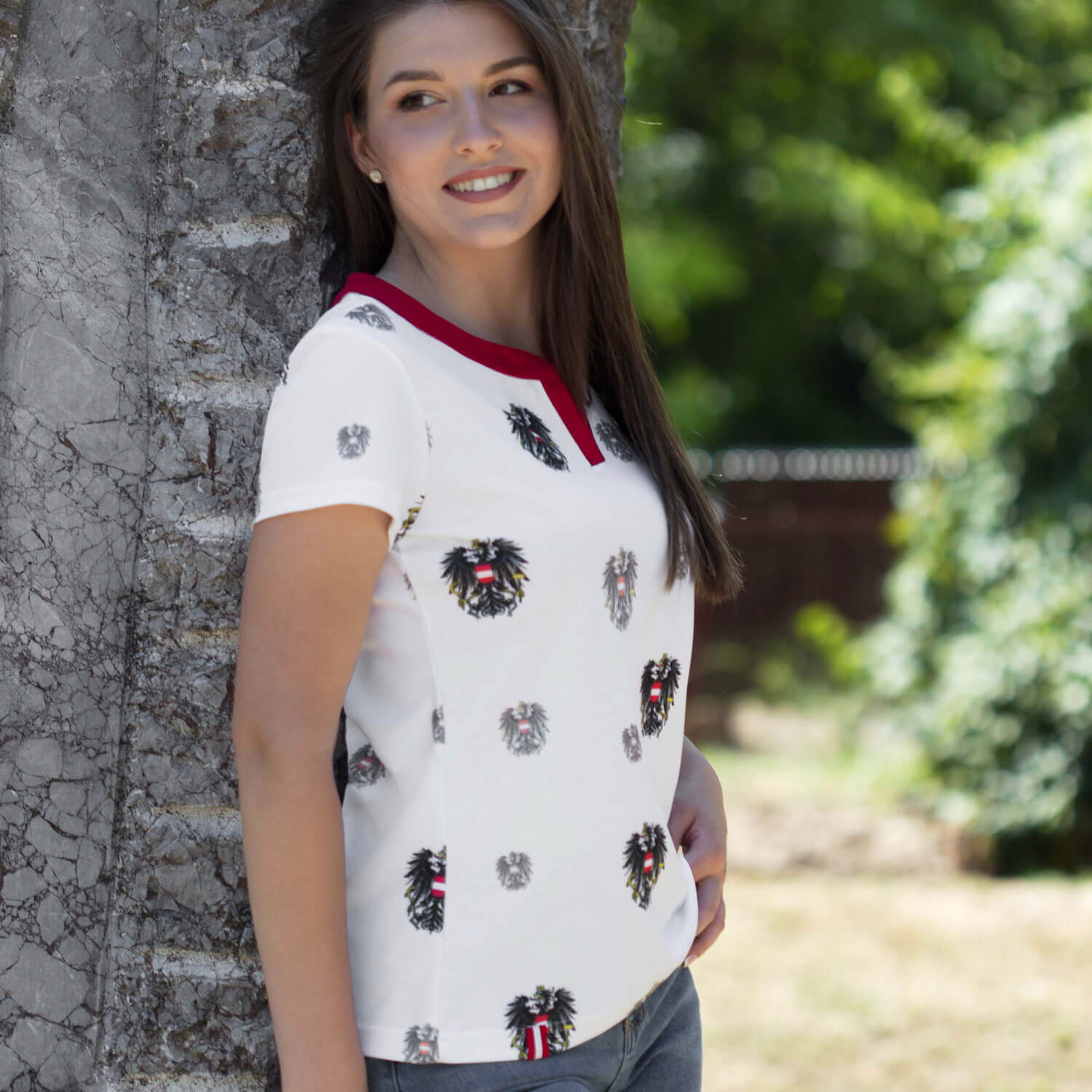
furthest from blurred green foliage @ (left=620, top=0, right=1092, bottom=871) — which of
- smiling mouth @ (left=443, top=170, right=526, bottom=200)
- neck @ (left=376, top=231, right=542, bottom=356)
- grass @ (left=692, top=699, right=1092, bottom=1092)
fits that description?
smiling mouth @ (left=443, top=170, right=526, bottom=200)

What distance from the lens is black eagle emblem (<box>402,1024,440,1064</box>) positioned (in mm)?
1342

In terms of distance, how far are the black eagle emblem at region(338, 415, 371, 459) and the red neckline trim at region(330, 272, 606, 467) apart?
0.20 m

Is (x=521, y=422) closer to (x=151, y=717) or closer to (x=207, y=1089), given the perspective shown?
(x=151, y=717)

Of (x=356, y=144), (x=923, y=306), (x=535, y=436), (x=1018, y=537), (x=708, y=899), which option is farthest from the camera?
(x=923, y=306)

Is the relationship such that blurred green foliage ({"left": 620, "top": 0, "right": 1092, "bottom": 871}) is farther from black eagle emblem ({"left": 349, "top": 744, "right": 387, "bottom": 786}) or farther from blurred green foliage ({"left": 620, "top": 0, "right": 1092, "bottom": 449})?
black eagle emblem ({"left": 349, "top": 744, "right": 387, "bottom": 786})

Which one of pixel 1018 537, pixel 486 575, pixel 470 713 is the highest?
pixel 1018 537

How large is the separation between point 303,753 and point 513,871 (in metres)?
0.26

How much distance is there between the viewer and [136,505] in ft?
5.40

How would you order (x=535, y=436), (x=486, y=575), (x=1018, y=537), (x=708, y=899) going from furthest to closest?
(x=1018, y=537) → (x=708, y=899) → (x=535, y=436) → (x=486, y=575)

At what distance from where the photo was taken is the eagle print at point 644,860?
1471mm

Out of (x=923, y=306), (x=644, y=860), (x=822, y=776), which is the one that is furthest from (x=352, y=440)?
(x=923, y=306)

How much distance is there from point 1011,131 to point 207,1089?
13176 mm

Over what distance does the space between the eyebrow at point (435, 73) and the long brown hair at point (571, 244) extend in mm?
22

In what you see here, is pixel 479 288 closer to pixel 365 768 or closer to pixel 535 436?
pixel 535 436
